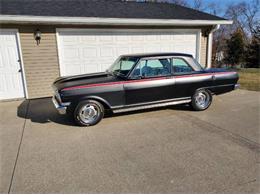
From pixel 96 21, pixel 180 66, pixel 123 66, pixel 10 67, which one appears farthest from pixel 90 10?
pixel 180 66

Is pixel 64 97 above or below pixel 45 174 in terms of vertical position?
above

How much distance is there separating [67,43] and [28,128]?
3726 mm

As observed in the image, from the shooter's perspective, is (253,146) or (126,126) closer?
(253,146)

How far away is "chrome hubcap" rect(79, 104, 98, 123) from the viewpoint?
4.50 meters

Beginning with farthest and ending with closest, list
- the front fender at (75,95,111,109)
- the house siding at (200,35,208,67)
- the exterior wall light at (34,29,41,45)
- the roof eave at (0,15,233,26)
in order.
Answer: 1. the house siding at (200,35,208,67)
2. the exterior wall light at (34,29,41,45)
3. the roof eave at (0,15,233,26)
4. the front fender at (75,95,111,109)

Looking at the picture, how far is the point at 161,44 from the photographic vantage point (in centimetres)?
855

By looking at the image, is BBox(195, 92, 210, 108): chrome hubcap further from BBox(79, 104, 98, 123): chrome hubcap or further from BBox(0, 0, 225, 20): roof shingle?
BBox(0, 0, 225, 20): roof shingle

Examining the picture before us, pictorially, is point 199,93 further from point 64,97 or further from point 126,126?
point 64,97

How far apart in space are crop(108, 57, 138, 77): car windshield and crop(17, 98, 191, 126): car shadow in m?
1.08

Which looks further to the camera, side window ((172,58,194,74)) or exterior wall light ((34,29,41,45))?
exterior wall light ((34,29,41,45))

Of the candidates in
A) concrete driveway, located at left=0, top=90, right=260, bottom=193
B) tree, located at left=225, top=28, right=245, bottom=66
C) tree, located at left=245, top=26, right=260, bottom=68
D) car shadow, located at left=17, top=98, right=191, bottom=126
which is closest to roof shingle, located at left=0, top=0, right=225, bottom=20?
car shadow, located at left=17, top=98, right=191, bottom=126

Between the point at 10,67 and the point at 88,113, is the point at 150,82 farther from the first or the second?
the point at 10,67

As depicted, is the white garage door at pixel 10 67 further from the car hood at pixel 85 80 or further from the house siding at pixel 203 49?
the house siding at pixel 203 49

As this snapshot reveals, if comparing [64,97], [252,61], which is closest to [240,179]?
[64,97]
